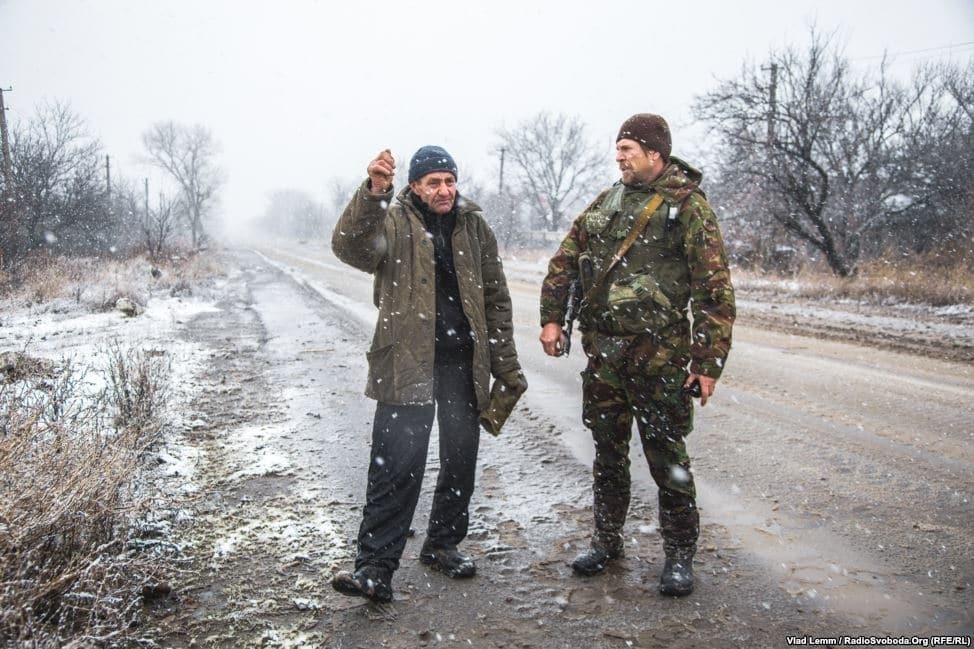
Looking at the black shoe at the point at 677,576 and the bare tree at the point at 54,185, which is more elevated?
the bare tree at the point at 54,185

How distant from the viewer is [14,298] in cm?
1147

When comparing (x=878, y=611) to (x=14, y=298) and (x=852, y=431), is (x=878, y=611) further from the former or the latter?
(x=14, y=298)

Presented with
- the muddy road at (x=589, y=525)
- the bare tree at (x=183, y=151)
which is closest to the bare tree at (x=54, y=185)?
the muddy road at (x=589, y=525)

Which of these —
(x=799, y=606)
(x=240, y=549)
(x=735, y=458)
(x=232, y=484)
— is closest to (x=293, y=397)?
(x=232, y=484)

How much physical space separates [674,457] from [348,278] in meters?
18.1

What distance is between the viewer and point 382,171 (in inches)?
93.4

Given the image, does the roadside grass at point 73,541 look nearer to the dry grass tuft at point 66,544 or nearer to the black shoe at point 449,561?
the dry grass tuft at point 66,544

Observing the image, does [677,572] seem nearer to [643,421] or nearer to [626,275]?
[643,421]

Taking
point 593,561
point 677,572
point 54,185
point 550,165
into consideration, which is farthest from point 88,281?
point 550,165

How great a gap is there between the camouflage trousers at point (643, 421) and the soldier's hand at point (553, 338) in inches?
5.6

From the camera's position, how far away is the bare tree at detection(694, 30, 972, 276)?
14.7 m

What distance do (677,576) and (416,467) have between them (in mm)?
1254

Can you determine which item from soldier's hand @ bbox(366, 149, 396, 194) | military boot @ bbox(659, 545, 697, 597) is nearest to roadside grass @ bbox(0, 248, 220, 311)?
soldier's hand @ bbox(366, 149, 396, 194)

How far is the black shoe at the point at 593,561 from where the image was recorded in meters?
2.81
